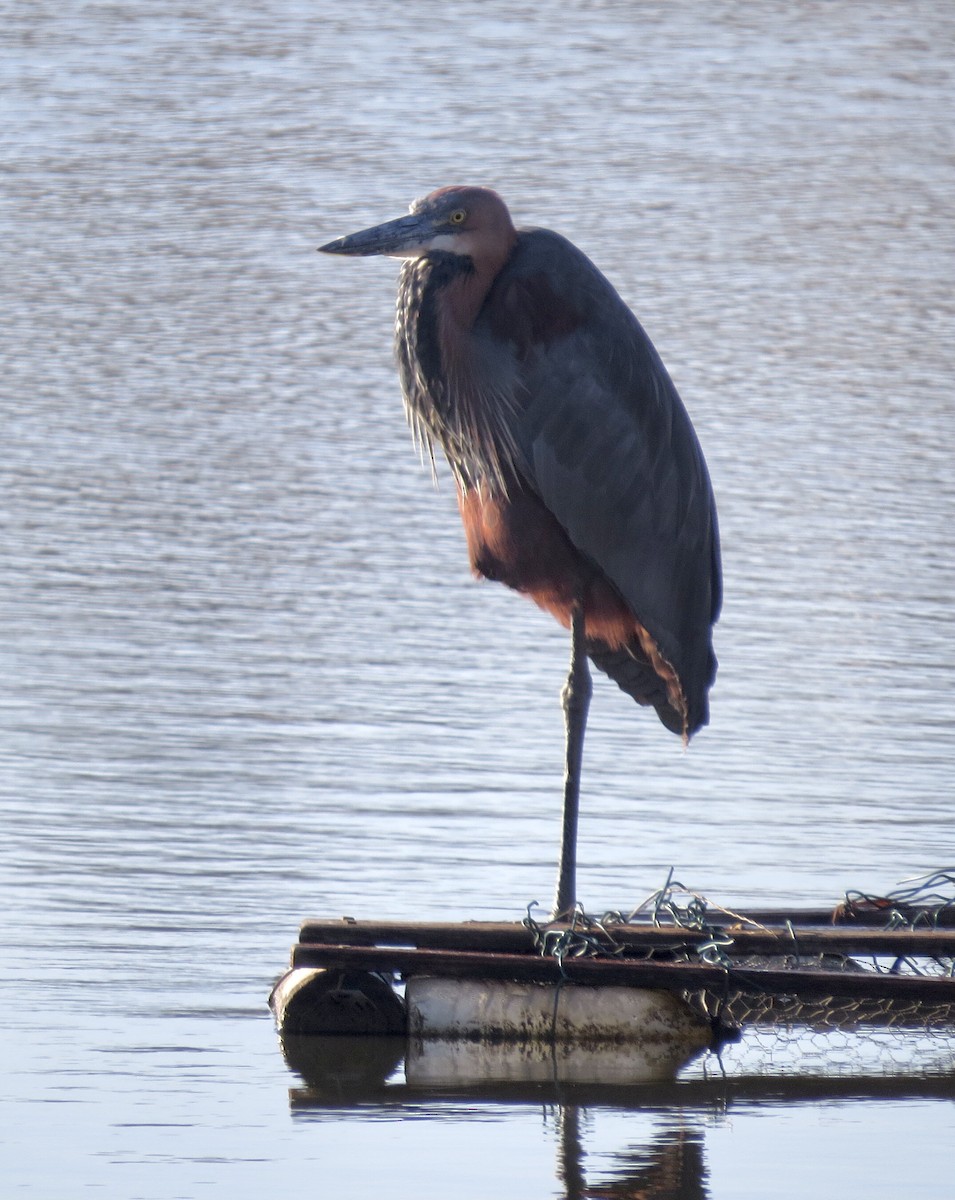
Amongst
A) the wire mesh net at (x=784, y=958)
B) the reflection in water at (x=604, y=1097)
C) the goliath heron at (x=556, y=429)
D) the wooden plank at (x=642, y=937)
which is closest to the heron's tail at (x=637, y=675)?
the goliath heron at (x=556, y=429)

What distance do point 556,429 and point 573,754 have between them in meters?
0.71

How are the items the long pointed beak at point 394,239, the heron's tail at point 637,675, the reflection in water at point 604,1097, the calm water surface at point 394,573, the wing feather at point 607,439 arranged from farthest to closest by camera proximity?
the heron's tail at point 637,675, the wing feather at point 607,439, the long pointed beak at point 394,239, the calm water surface at point 394,573, the reflection in water at point 604,1097

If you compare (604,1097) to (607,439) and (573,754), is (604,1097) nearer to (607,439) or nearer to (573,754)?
(573,754)

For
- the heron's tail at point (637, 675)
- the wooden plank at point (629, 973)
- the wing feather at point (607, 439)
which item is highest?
the wing feather at point (607, 439)

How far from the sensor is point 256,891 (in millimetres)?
5496

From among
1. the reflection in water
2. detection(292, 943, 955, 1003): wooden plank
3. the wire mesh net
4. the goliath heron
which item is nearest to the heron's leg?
the goliath heron

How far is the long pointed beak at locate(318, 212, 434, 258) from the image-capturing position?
200 inches

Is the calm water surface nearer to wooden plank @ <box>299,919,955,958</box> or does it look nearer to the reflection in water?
the reflection in water

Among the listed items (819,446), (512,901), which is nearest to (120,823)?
(512,901)

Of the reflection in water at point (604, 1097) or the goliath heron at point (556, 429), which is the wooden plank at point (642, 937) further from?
the goliath heron at point (556, 429)

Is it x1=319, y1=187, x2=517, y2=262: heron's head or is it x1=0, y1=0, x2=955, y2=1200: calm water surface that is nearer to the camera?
x1=0, y1=0, x2=955, y2=1200: calm water surface

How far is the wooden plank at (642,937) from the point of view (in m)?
4.66

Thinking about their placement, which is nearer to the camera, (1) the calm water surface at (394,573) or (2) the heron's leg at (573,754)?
(1) the calm water surface at (394,573)

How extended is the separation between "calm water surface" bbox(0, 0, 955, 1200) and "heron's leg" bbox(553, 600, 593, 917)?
305 millimetres
